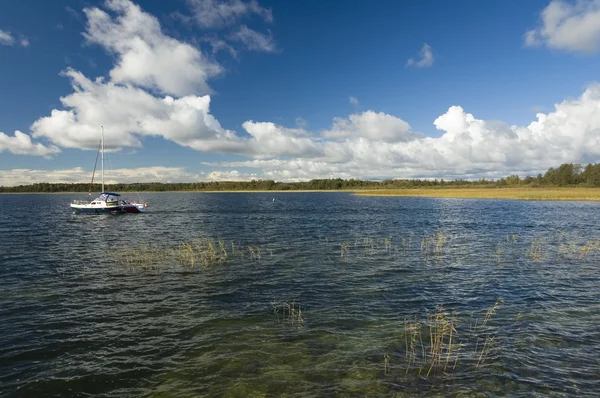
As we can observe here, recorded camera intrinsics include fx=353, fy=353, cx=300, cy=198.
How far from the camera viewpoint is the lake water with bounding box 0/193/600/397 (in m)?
11.5

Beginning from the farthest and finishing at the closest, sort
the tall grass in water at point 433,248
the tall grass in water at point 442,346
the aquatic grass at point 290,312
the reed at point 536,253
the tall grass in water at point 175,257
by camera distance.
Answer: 1. the tall grass in water at point 433,248
2. the reed at point 536,253
3. the tall grass in water at point 175,257
4. the aquatic grass at point 290,312
5. the tall grass in water at point 442,346

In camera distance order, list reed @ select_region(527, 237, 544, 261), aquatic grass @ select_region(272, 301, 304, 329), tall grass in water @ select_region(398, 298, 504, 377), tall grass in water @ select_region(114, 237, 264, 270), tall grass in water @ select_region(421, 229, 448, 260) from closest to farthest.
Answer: tall grass in water @ select_region(398, 298, 504, 377) → aquatic grass @ select_region(272, 301, 304, 329) → tall grass in water @ select_region(114, 237, 264, 270) → reed @ select_region(527, 237, 544, 261) → tall grass in water @ select_region(421, 229, 448, 260)

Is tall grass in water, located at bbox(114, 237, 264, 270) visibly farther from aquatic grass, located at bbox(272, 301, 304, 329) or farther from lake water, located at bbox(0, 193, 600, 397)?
aquatic grass, located at bbox(272, 301, 304, 329)

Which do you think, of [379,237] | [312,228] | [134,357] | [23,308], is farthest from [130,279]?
[312,228]

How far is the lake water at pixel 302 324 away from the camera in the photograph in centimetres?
1151

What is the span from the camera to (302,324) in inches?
642

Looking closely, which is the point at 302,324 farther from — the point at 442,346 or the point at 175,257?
the point at 175,257

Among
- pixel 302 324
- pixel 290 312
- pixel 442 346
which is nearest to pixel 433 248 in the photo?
pixel 290 312

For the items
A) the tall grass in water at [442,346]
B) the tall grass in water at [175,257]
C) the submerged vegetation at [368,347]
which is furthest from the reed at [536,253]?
the tall grass in water at [175,257]

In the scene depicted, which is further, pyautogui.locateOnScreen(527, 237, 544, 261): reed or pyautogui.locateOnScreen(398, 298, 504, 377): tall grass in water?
pyautogui.locateOnScreen(527, 237, 544, 261): reed

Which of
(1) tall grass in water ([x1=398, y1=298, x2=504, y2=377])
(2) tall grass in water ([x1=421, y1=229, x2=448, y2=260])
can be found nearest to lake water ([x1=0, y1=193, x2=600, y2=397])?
(1) tall grass in water ([x1=398, y1=298, x2=504, y2=377])

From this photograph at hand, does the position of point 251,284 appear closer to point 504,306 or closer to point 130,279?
point 130,279

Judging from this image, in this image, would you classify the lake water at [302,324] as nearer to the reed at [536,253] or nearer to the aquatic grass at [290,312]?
the aquatic grass at [290,312]

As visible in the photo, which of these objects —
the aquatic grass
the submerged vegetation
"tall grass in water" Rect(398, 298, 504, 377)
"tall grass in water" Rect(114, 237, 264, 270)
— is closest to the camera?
the submerged vegetation
